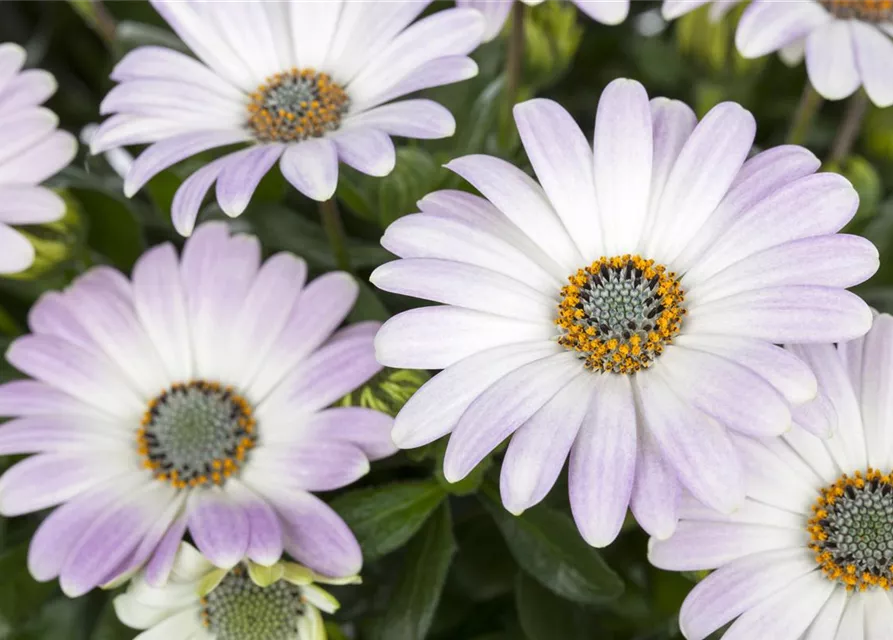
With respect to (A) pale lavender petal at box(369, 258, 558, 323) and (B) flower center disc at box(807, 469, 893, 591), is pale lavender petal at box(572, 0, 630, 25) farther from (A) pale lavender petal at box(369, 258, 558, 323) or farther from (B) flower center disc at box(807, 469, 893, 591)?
(B) flower center disc at box(807, 469, 893, 591)

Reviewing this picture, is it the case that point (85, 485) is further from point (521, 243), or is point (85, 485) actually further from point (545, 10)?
point (545, 10)

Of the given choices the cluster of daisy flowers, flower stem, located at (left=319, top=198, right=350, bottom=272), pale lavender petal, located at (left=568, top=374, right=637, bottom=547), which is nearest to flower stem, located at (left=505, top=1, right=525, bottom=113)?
the cluster of daisy flowers

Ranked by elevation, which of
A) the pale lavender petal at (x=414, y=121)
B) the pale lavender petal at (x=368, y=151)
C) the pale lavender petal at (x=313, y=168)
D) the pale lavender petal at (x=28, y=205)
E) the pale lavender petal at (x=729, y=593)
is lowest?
the pale lavender petal at (x=729, y=593)

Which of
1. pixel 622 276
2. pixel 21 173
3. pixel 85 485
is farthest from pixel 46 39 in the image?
pixel 622 276

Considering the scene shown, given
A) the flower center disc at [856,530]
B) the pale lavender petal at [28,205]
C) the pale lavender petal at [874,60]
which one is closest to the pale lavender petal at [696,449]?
the flower center disc at [856,530]

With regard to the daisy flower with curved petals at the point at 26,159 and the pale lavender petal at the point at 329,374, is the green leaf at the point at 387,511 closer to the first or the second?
the pale lavender petal at the point at 329,374
